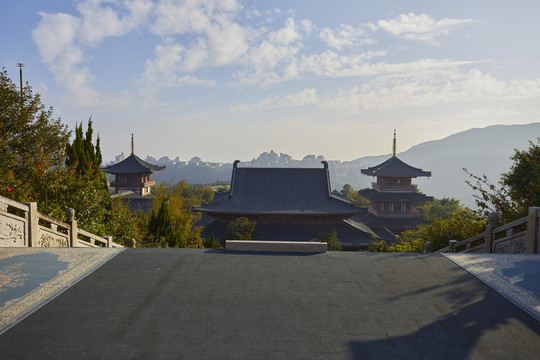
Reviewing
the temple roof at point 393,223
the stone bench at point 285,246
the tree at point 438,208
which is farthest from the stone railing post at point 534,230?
the tree at point 438,208

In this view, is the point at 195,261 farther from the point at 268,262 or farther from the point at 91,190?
the point at 91,190

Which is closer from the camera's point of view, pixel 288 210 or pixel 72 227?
pixel 72 227

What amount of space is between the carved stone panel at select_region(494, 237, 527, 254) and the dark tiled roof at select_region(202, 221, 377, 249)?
10982mm

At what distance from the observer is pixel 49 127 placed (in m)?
12.8

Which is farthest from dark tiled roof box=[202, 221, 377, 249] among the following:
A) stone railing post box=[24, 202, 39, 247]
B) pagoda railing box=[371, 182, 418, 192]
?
pagoda railing box=[371, 182, 418, 192]

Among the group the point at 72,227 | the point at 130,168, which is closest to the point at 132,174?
the point at 130,168

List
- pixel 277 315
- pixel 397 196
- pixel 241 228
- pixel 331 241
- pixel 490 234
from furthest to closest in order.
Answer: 1. pixel 397 196
2. pixel 241 228
3. pixel 331 241
4. pixel 490 234
5. pixel 277 315

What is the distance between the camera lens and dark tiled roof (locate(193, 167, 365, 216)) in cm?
2245

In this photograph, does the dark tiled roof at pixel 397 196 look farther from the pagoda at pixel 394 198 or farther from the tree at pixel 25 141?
the tree at pixel 25 141

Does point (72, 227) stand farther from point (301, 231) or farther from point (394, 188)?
point (394, 188)

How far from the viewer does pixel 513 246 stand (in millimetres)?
9039

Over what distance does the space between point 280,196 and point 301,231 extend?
3.32 metres

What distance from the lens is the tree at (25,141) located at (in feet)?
36.9

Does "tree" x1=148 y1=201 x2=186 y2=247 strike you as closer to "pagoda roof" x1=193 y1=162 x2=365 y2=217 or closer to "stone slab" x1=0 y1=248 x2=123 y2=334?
"pagoda roof" x1=193 y1=162 x2=365 y2=217
